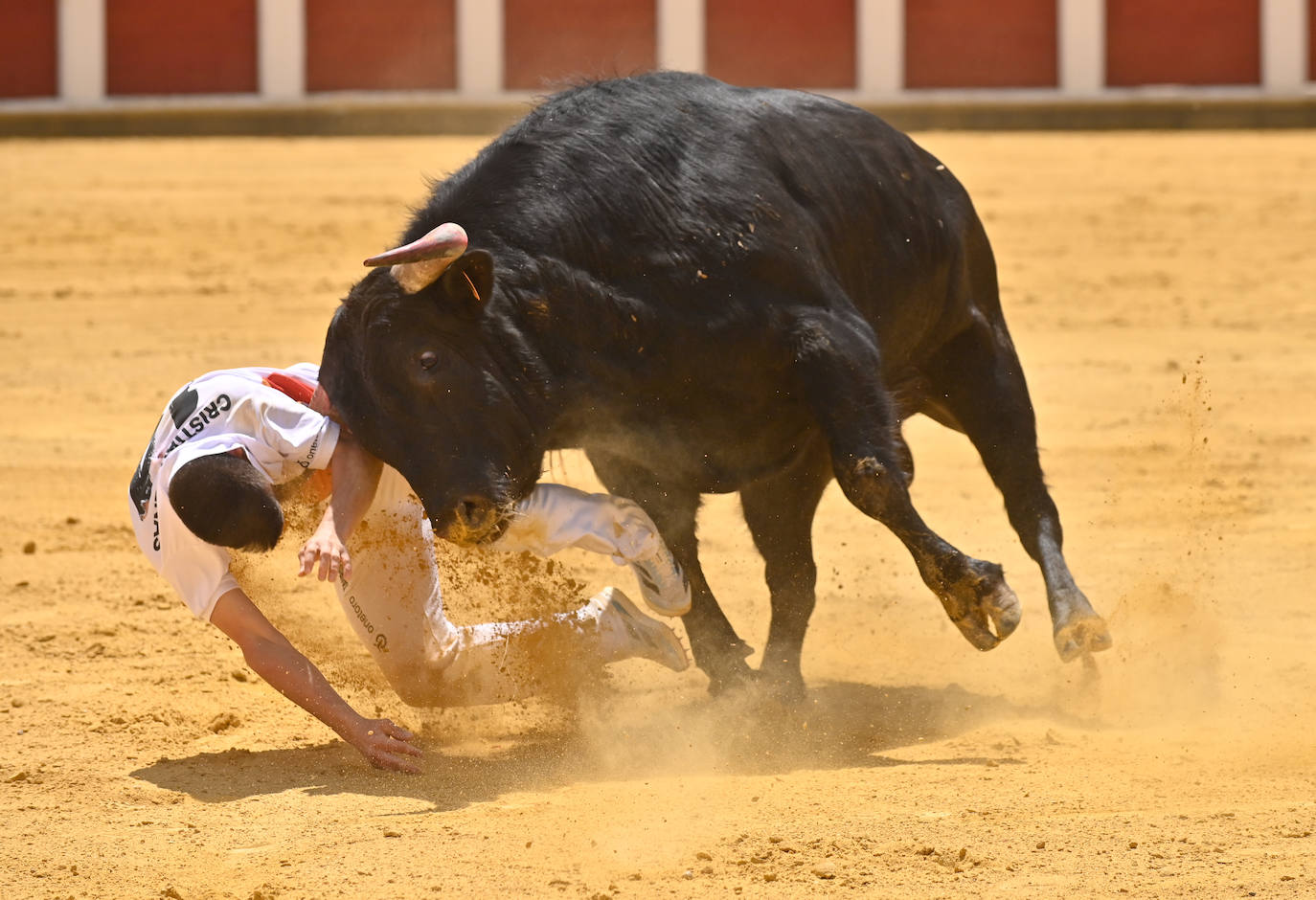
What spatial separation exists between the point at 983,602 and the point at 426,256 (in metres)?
1.49

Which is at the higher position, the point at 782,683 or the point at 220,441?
the point at 220,441

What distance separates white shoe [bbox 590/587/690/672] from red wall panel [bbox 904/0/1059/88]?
16.3 meters

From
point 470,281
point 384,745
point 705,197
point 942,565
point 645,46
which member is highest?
point 645,46

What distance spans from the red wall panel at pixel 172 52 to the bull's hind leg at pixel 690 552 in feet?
53.5

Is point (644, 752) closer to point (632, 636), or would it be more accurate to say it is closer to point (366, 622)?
point (632, 636)

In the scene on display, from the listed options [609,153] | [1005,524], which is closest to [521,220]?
[609,153]

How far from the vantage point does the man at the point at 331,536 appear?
12.8 ft

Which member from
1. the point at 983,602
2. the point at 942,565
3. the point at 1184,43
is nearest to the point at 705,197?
the point at 942,565

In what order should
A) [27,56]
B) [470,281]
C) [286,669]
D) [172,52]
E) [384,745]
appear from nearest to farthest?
1. [470,281]
2. [286,669]
3. [384,745]
4. [27,56]
5. [172,52]

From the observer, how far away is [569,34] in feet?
65.4

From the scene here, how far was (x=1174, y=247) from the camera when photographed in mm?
12648

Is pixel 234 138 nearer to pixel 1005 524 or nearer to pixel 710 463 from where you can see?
pixel 1005 524

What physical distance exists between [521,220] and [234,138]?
1435 centimetres

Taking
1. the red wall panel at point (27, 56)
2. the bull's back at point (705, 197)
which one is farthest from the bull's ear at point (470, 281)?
the red wall panel at point (27, 56)
